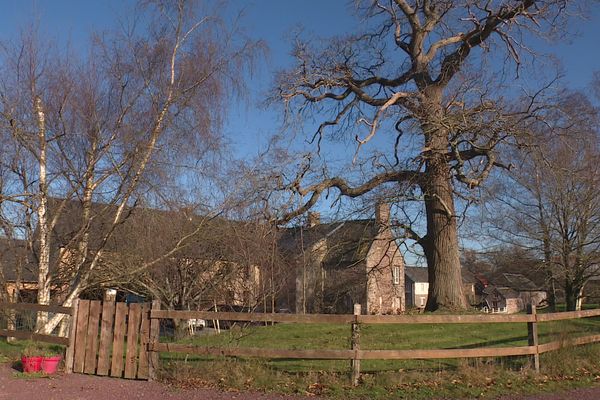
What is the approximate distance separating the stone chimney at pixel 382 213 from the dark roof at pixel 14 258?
32.1 feet

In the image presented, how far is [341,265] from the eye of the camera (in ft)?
84.0

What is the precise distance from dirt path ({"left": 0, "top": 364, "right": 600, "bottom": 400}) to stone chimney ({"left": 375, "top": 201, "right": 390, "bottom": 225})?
364 inches

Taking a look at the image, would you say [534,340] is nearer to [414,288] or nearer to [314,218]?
[314,218]

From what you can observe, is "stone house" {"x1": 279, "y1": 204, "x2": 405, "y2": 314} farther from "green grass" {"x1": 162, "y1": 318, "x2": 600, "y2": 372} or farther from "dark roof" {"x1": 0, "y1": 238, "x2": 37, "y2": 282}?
"dark roof" {"x1": 0, "y1": 238, "x2": 37, "y2": 282}

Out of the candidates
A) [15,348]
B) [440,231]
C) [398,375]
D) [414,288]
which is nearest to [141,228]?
[15,348]

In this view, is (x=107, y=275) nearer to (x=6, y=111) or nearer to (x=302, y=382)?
(x=6, y=111)

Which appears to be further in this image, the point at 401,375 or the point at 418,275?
the point at 418,275

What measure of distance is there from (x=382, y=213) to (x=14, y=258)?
1048 centimetres

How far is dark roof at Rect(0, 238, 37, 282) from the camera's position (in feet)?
49.1

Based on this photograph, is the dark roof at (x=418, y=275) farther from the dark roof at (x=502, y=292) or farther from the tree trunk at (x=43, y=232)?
the tree trunk at (x=43, y=232)

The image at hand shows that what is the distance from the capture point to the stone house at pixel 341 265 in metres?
18.5

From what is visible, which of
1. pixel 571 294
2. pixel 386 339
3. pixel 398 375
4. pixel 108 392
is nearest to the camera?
pixel 108 392

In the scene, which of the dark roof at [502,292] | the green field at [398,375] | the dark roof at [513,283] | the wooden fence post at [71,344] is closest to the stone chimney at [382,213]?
the green field at [398,375]

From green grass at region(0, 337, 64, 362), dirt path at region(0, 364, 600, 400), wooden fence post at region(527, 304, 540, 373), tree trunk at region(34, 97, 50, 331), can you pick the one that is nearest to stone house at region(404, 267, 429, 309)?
tree trunk at region(34, 97, 50, 331)
